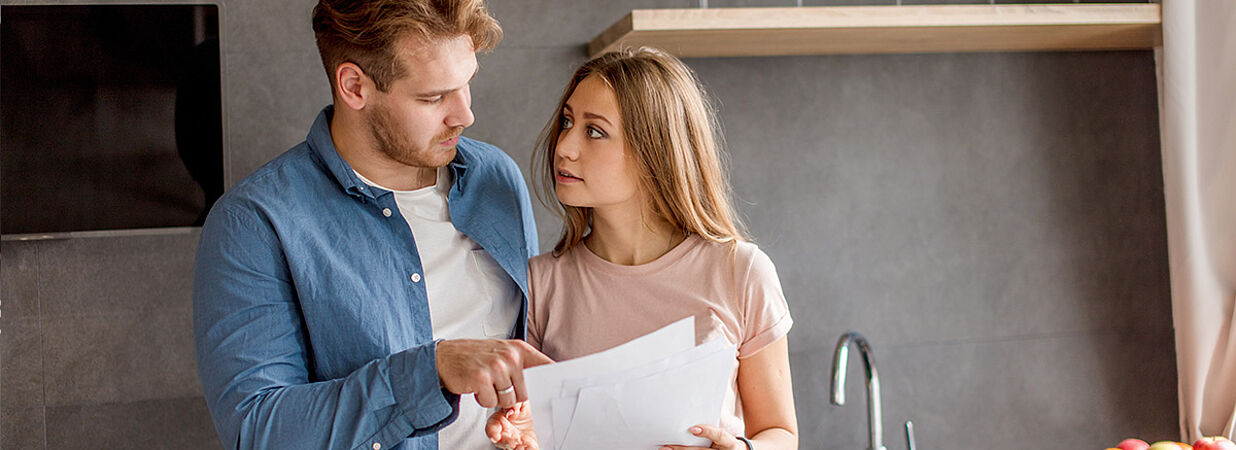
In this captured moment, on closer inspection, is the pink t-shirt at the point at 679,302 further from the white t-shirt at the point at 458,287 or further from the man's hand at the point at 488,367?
the man's hand at the point at 488,367

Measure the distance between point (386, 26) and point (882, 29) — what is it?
999 millimetres

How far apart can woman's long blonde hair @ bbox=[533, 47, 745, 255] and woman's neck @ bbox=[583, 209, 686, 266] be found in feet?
0.06

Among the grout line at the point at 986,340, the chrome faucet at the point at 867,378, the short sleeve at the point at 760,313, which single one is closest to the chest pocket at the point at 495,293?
the short sleeve at the point at 760,313

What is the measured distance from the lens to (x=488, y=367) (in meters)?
1.14

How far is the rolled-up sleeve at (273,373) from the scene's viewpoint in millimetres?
1204

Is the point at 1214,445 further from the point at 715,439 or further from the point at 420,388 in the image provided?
the point at 420,388

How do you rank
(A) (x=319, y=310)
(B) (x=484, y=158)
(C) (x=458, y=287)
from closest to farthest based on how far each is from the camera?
(A) (x=319, y=310) < (C) (x=458, y=287) < (B) (x=484, y=158)

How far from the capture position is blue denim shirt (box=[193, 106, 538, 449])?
3.99 ft

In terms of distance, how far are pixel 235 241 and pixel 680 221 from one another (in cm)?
62

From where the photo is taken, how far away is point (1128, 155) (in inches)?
91.6

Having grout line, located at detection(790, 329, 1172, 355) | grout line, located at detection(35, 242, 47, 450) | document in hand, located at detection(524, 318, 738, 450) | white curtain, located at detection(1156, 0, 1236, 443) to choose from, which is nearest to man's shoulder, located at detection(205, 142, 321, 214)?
document in hand, located at detection(524, 318, 738, 450)

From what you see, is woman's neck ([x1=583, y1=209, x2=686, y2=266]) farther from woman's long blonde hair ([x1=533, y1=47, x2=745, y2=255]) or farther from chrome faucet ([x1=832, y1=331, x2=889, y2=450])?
chrome faucet ([x1=832, y1=331, x2=889, y2=450])

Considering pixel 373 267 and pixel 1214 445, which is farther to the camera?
pixel 1214 445

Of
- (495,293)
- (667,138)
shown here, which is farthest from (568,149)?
(495,293)
